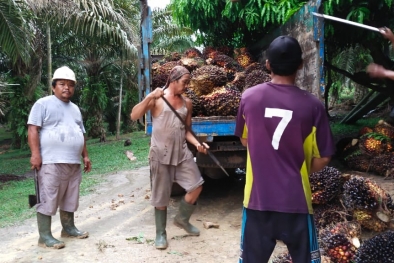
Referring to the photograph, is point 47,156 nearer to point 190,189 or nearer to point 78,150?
point 78,150

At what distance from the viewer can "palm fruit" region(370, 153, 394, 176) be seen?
19.6 ft

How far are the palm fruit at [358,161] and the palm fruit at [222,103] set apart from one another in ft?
9.13

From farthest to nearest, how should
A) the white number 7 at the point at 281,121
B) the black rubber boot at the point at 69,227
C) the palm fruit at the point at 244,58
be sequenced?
the palm fruit at the point at 244,58 → the black rubber boot at the point at 69,227 → the white number 7 at the point at 281,121

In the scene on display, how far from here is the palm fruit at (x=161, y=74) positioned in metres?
5.45

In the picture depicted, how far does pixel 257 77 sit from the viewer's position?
500 cm

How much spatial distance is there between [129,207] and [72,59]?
40.8 ft

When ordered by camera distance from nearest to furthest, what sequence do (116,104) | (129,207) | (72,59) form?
1. (129,207)
2. (72,59)
3. (116,104)

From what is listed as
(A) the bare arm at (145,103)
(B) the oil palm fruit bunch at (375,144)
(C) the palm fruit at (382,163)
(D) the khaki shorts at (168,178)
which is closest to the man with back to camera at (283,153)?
(A) the bare arm at (145,103)

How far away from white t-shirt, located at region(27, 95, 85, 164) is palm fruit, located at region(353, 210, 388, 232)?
2.81m

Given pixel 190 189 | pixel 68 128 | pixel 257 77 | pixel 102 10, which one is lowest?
pixel 190 189

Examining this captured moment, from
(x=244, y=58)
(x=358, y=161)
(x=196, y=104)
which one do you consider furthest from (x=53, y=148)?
(x=358, y=161)

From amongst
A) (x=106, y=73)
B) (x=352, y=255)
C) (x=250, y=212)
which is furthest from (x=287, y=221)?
(x=106, y=73)

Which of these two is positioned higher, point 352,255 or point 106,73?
point 106,73

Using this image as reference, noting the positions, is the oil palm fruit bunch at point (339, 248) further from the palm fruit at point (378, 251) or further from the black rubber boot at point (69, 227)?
the black rubber boot at point (69, 227)
